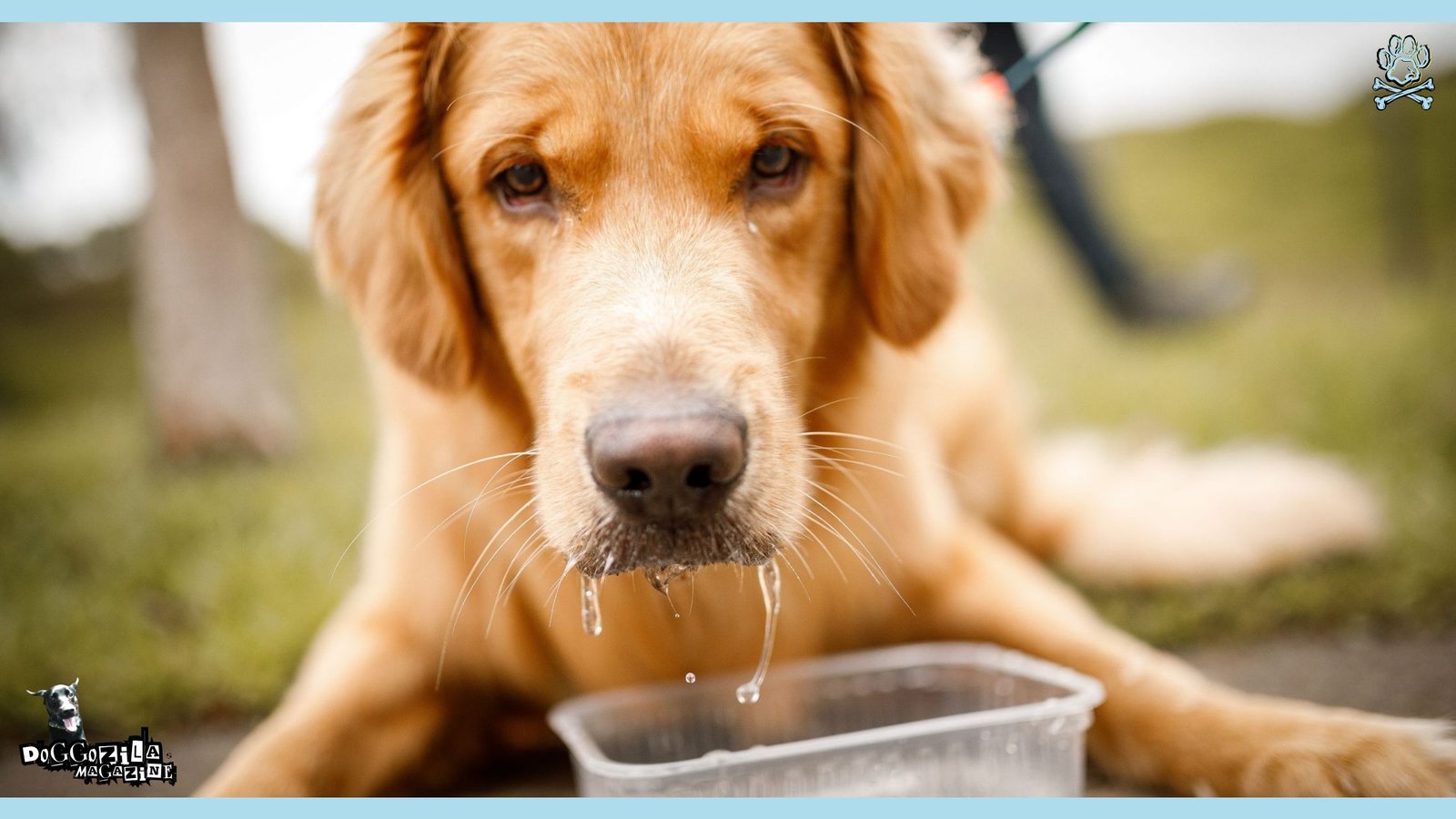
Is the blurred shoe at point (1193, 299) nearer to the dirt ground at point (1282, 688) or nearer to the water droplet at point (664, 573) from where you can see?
the dirt ground at point (1282, 688)

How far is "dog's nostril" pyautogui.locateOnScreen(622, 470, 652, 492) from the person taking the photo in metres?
1.58

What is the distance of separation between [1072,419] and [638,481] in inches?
143

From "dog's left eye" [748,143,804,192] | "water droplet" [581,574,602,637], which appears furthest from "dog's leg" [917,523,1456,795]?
"dog's left eye" [748,143,804,192]

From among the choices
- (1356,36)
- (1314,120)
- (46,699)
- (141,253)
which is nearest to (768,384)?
(1356,36)

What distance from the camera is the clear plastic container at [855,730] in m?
1.95

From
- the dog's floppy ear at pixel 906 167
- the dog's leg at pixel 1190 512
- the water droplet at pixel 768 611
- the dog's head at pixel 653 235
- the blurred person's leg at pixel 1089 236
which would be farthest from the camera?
the dog's leg at pixel 1190 512

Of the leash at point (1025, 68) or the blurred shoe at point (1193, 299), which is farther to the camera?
the blurred shoe at point (1193, 299)

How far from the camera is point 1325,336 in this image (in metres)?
4.79

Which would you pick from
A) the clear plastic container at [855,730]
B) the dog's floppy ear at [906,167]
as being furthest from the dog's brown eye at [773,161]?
the clear plastic container at [855,730]

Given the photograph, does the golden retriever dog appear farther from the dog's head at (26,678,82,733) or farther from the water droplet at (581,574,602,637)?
the dog's head at (26,678,82,733)

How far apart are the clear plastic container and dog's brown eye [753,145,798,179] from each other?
42.9 inches

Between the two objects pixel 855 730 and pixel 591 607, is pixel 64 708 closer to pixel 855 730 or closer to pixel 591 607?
pixel 591 607

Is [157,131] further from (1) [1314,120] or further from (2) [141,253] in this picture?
(1) [1314,120]

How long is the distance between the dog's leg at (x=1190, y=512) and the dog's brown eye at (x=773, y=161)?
190 centimetres
